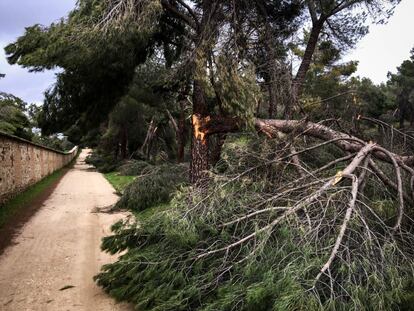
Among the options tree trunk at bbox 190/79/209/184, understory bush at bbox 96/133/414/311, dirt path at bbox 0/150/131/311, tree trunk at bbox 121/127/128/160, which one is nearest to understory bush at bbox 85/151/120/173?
tree trunk at bbox 121/127/128/160

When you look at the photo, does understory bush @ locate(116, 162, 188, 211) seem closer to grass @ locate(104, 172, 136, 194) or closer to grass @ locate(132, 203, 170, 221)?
grass @ locate(132, 203, 170, 221)

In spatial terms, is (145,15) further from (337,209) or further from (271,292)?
(271,292)

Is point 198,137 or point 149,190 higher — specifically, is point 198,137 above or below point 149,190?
above

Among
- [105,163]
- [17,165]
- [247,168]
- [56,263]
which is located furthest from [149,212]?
[105,163]

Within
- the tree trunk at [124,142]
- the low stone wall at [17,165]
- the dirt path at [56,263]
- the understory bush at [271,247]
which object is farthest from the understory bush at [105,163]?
the understory bush at [271,247]

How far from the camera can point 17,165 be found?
555 inches

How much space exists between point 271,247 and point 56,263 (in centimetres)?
374

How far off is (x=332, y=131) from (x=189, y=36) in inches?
168

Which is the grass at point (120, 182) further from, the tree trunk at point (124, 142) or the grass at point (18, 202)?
the tree trunk at point (124, 142)

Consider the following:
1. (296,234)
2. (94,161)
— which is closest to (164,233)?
(296,234)

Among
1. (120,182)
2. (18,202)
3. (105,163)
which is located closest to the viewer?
(18,202)

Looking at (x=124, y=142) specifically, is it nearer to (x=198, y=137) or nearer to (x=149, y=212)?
(x=149, y=212)

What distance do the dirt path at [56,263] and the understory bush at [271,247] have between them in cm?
45

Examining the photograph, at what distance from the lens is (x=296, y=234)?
4.44 meters
